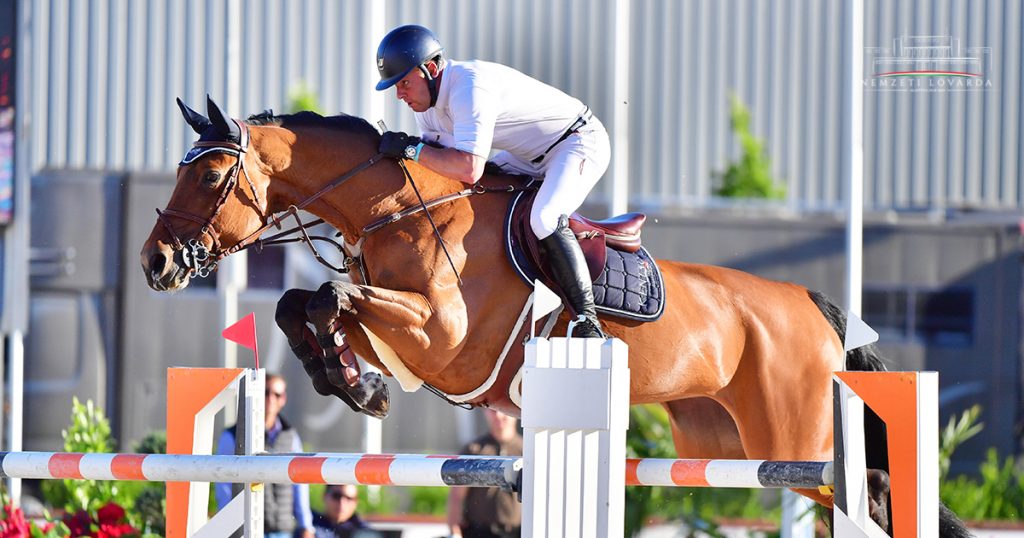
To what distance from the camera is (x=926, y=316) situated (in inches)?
309

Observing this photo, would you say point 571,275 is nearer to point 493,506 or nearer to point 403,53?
point 403,53

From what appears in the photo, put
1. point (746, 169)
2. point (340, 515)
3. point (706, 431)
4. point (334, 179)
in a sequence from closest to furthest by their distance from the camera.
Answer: point (334, 179)
point (706, 431)
point (340, 515)
point (746, 169)

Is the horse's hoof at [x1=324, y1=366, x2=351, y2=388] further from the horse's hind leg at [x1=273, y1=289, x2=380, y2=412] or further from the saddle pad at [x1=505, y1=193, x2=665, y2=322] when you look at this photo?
the saddle pad at [x1=505, y1=193, x2=665, y2=322]

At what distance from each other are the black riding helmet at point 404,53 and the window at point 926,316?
4883mm

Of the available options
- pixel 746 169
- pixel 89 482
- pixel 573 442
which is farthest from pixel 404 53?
pixel 746 169

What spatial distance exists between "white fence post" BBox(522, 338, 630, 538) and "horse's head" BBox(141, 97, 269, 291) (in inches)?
56.1

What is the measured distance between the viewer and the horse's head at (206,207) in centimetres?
363

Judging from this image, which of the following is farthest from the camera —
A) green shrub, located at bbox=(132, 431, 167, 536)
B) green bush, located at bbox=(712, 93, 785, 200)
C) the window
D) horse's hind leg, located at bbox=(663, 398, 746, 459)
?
green bush, located at bbox=(712, 93, 785, 200)

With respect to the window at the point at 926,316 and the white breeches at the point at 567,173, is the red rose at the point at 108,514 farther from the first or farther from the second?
the window at the point at 926,316

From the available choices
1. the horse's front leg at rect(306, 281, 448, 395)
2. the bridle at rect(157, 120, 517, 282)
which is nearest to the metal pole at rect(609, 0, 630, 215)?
the bridle at rect(157, 120, 517, 282)

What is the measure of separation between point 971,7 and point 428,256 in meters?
4.95

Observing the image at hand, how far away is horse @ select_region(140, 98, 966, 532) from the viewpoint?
3.66 m

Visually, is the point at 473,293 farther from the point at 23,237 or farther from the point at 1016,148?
the point at 1016,148

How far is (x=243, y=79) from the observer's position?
919 cm
